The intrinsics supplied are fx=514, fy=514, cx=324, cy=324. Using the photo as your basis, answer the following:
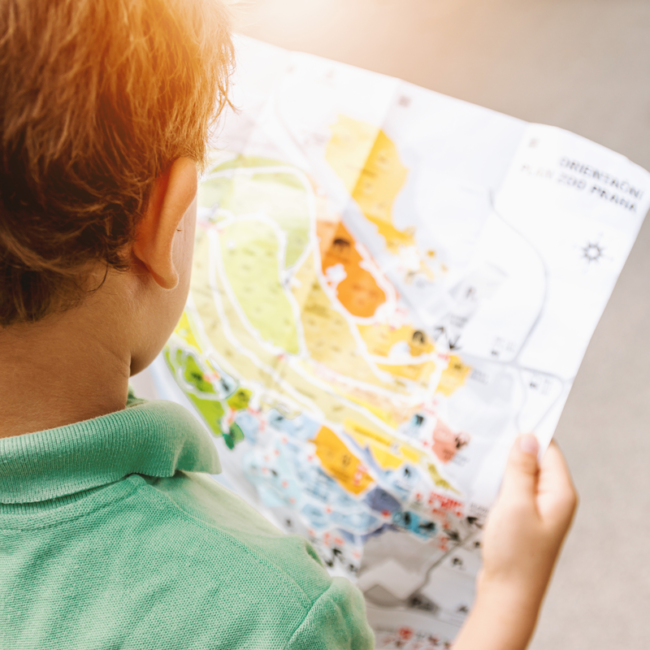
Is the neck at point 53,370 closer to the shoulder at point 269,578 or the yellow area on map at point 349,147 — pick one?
the shoulder at point 269,578

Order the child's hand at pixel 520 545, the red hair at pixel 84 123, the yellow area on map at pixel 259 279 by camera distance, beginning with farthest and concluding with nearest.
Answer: the yellow area on map at pixel 259 279
the child's hand at pixel 520 545
the red hair at pixel 84 123

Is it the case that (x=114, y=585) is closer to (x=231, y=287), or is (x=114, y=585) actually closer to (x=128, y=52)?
(x=128, y=52)

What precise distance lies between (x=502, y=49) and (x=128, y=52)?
1.59 ft

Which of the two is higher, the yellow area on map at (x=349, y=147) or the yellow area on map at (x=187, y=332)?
the yellow area on map at (x=349, y=147)

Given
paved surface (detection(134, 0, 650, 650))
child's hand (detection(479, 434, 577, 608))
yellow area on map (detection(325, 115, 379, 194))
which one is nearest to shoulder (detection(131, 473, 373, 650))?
child's hand (detection(479, 434, 577, 608))

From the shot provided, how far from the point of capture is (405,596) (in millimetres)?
472

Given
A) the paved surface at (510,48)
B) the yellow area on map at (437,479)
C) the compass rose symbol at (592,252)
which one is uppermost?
the paved surface at (510,48)

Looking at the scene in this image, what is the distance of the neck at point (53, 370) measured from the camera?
207 mm

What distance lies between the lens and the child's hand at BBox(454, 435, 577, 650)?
1.27ft

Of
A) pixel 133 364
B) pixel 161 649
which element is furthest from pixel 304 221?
pixel 161 649

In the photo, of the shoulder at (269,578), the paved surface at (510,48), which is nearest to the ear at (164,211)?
the shoulder at (269,578)

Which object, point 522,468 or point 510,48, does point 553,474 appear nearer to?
point 522,468

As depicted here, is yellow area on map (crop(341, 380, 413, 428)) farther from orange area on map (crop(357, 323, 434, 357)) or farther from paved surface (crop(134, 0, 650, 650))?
paved surface (crop(134, 0, 650, 650))

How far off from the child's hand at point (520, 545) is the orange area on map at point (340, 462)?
4.5 inches
